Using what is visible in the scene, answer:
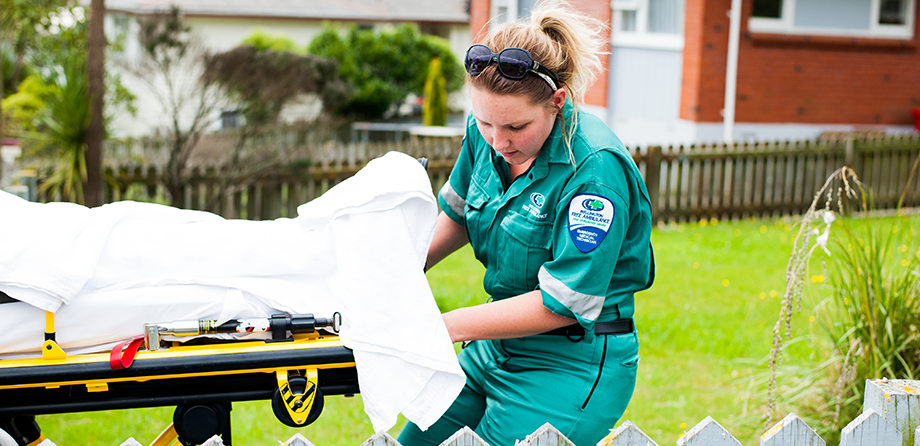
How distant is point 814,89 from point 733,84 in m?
Answer: 1.56

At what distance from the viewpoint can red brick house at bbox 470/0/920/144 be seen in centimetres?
1250

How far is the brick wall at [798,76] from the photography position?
491 inches

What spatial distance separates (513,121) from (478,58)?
0.65ft

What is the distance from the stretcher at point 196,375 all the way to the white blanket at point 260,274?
0.08m

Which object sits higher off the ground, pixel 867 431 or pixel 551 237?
pixel 551 237

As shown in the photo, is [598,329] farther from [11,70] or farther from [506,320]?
[11,70]

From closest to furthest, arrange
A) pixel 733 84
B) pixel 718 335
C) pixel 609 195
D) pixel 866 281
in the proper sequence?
1. pixel 609 195
2. pixel 866 281
3. pixel 718 335
4. pixel 733 84

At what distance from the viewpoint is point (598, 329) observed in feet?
7.80

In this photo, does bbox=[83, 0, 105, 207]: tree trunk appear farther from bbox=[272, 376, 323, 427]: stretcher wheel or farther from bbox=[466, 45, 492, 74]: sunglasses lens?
bbox=[466, 45, 492, 74]: sunglasses lens

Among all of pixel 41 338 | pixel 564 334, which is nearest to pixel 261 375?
pixel 41 338

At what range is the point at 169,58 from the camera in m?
8.52

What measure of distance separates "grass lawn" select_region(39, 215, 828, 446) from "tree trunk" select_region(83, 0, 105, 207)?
355 cm

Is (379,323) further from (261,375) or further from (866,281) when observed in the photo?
(866,281)

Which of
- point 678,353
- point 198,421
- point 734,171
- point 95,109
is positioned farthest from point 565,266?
point 734,171
